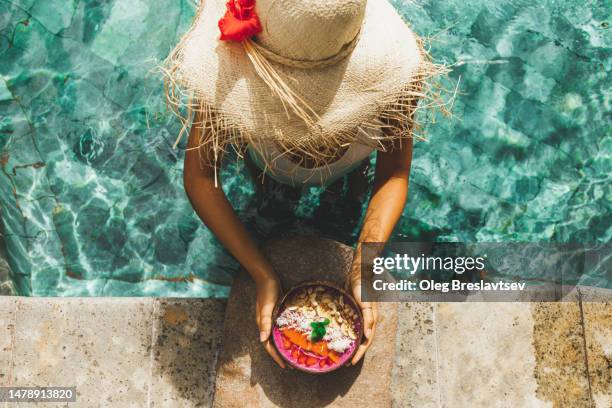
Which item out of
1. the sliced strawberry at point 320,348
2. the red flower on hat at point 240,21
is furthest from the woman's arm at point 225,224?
the red flower on hat at point 240,21

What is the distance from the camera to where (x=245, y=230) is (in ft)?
7.25

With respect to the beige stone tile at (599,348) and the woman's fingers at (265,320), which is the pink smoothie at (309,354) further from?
the beige stone tile at (599,348)

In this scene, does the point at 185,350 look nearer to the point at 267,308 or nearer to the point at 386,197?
the point at 267,308

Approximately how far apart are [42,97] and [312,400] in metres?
1.98

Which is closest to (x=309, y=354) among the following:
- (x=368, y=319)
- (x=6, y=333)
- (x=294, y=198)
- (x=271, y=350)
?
(x=271, y=350)

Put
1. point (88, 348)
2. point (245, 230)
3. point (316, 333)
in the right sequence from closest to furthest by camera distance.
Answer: point (316, 333) → point (245, 230) → point (88, 348)

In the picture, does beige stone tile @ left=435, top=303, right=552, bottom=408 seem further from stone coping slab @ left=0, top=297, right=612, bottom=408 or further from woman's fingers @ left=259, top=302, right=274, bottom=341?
woman's fingers @ left=259, top=302, right=274, bottom=341

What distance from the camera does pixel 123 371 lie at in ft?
8.43

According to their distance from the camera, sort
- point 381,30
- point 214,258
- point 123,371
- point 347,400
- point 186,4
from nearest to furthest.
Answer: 1. point 381,30
2. point 347,400
3. point 123,371
4. point 214,258
5. point 186,4

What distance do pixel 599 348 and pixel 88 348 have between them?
226 centimetres

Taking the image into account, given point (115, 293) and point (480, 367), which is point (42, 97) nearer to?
point (115, 293)

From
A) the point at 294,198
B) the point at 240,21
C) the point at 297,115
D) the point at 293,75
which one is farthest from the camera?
the point at 294,198

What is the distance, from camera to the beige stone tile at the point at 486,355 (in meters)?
2.61

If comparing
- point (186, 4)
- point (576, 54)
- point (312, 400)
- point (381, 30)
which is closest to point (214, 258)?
point (312, 400)
